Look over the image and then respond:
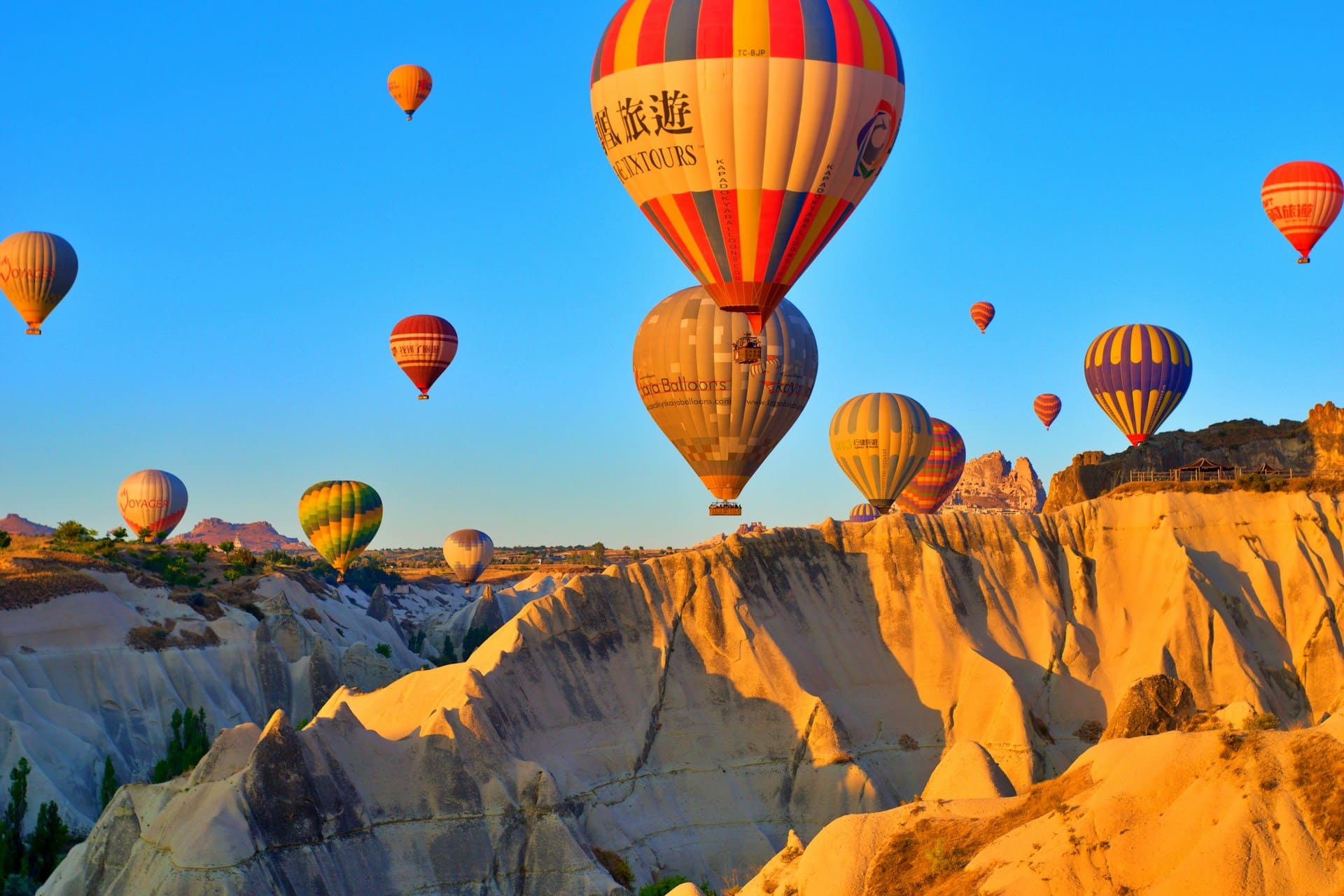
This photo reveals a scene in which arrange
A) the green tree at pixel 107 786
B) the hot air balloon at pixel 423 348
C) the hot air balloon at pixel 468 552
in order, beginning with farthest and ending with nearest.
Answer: the hot air balloon at pixel 468 552 < the hot air balloon at pixel 423 348 < the green tree at pixel 107 786

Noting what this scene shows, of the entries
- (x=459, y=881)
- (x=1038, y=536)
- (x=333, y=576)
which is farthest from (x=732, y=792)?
(x=333, y=576)

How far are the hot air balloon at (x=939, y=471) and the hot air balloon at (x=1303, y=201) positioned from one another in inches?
977

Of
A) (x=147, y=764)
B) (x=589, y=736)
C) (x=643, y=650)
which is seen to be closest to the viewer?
(x=589, y=736)

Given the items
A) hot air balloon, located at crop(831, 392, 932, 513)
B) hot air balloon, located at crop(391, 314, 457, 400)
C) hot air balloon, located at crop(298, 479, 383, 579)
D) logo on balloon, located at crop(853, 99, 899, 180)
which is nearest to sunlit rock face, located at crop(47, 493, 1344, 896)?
logo on balloon, located at crop(853, 99, 899, 180)

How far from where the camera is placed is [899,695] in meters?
49.9

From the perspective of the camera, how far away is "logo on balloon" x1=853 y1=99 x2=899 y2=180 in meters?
42.8

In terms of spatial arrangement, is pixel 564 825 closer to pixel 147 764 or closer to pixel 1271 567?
pixel 147 764

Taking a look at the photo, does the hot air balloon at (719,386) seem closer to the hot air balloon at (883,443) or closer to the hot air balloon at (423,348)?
the hot air balloon at (883,443)

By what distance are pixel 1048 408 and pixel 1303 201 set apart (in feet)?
121

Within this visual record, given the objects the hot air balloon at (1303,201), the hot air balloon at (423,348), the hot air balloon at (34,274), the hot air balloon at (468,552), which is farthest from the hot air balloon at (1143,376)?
the hot air balloon at (468,552)

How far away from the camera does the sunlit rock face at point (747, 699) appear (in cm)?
3516

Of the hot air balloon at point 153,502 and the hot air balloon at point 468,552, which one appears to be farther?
the hot air balloon at point 468,552

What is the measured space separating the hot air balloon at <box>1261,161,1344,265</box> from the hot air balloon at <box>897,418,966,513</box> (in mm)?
24826

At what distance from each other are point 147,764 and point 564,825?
25.2 metres
